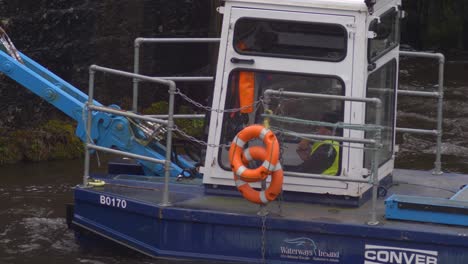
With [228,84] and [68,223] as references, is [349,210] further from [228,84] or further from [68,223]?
[68,223]

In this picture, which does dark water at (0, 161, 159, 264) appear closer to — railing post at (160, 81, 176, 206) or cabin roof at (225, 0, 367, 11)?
railing post at (160, 81, 176, 206)

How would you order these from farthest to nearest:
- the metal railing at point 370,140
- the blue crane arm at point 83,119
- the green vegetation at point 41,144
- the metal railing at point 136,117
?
the green vegetation at point 41,144 < the blue crane arm at point 83,119 < the metal railing at point 136,117 < the metal railing at point 370,140

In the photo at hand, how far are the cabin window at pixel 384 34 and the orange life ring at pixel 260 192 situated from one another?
3.83 feet

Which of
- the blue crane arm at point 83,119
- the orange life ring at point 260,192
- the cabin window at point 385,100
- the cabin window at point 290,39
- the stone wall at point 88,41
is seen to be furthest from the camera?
the stone wall at point 88,41

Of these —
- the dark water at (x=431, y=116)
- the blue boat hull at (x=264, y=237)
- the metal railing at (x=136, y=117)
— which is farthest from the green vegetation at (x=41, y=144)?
the blue boat hull at (x=264, y=237)

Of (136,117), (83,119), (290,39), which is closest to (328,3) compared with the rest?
(290,39)

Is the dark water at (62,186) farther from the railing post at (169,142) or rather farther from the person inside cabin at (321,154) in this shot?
the person inside cabin at (321,154)

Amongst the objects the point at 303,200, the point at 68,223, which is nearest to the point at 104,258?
the point at 68,223

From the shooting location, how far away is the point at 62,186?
11914 millimetres

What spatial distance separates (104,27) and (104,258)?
5.58 meters

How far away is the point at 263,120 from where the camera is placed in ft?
26.8

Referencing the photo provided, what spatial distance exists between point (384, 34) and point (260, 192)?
178 centimetres

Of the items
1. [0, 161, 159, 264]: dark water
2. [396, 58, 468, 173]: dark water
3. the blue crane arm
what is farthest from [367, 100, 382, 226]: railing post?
[396, 58, 468, 173]: dark water

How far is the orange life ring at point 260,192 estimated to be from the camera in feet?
25.6
